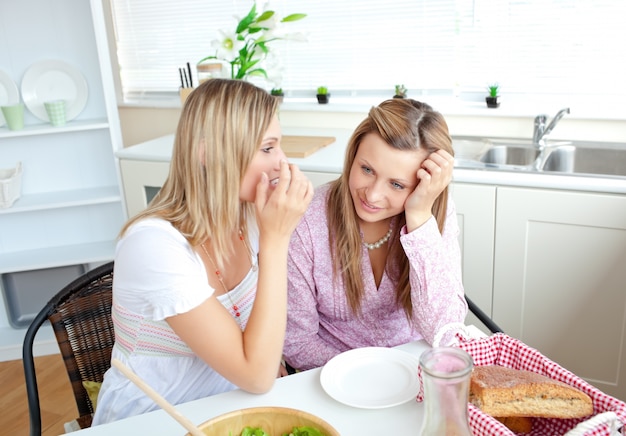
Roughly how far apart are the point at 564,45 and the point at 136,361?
77.8 inches

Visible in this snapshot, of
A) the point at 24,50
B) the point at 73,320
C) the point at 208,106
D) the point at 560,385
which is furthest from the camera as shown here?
the point at 24,50

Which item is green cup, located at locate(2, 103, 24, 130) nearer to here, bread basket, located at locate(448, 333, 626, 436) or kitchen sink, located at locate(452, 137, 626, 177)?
kitchen sink, located at locate(452, 137, 626, 177)

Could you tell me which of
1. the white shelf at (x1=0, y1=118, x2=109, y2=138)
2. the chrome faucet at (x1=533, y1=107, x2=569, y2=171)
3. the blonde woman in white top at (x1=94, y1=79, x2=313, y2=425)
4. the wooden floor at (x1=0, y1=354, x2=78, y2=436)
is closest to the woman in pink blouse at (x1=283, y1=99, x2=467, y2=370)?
the blonde woman in white top at (x1=94, y1=79, x2=313, y2=425)

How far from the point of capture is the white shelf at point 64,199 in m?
2.68

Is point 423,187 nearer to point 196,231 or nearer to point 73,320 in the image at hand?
point 196,231

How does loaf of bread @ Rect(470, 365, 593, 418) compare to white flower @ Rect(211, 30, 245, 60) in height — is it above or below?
below

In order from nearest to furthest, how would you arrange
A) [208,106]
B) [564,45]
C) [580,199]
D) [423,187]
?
1. [208,106]
2. [423,187]
3. [580,199]
4. [564,45]

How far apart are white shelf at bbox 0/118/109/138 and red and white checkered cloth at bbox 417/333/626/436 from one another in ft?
6.95

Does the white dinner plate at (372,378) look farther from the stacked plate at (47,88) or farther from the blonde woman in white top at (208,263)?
the stacked plate at (47,88)

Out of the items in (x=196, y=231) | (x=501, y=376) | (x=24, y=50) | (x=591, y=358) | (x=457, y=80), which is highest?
(x=24, y=50)

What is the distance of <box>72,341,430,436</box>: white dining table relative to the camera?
3.23ft

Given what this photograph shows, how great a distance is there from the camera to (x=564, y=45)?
93.5 inches

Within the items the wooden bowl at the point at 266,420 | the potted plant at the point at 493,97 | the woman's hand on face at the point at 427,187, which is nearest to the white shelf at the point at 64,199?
the potted plant at the point at 493,97

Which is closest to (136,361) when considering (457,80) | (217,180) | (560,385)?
(217,180)
